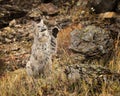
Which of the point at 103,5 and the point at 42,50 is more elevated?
the point at 103,5

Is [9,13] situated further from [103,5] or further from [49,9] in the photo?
[103,5]

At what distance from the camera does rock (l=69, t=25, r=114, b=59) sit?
7.67 meters

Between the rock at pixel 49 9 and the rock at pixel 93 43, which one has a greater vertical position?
the rock at pixel 49 9

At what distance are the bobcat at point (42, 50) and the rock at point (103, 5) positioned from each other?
98.2 inches

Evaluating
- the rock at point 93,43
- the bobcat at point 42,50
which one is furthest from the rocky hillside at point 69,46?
the bobcat at point 42,50

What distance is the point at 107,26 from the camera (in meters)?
8.52

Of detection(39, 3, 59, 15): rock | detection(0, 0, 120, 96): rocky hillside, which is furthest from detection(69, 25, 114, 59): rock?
detection(39, 3, 59, 15): rock

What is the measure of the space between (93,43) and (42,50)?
4.90ft

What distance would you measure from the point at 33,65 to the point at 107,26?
2.38 metres

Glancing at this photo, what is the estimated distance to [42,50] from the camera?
6531mm

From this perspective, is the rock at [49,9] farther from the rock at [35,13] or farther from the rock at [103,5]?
the rock at [103,5]

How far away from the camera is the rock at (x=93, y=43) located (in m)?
7.67

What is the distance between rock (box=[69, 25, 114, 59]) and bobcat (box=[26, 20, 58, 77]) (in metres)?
1.20

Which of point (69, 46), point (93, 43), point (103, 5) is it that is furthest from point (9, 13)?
point (93, 43)
